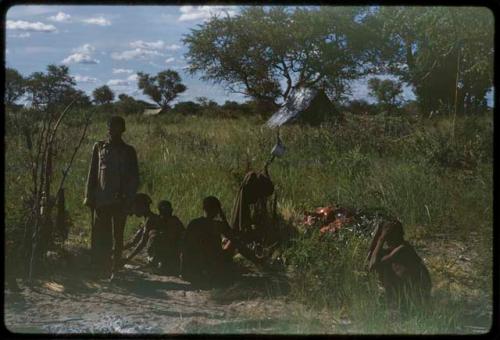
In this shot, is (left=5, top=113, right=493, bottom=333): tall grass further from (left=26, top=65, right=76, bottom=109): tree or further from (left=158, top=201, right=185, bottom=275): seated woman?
(left=26, top=65, right=76, bottom=109): tree

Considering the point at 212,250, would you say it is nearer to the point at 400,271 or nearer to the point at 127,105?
the point at 127,105

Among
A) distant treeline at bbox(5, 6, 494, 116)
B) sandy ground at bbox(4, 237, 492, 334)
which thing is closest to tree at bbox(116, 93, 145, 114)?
distant treeline at bbox(5, 6, 494, 116)

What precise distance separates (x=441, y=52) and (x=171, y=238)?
230 cm

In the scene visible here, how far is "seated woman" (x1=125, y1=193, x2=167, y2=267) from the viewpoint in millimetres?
4812

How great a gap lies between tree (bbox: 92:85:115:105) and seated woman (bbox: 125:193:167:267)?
68 centimetres

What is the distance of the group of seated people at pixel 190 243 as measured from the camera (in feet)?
15.9

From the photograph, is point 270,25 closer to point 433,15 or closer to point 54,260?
point 433,15

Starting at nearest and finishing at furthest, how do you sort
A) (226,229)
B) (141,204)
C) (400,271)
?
(400,271) → (141,204) → (226,229)

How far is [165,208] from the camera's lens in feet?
15.8

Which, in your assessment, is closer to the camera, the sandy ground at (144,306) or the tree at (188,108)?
the sandy ground at (144,306)

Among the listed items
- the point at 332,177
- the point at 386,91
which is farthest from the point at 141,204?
the point at 386,91

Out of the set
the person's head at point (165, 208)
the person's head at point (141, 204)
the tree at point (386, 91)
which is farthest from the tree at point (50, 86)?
the tree at point (386, 91)

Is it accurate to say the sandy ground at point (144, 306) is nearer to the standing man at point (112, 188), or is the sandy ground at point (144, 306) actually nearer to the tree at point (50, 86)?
the standing man at point (112, 188)

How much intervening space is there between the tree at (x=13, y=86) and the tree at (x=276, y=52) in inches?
44.6
